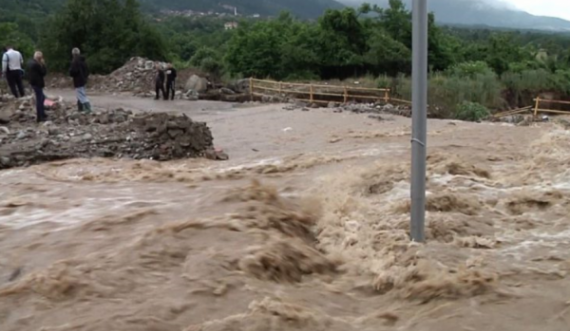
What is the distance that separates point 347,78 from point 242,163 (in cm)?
2221

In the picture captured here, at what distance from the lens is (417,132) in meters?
5.64

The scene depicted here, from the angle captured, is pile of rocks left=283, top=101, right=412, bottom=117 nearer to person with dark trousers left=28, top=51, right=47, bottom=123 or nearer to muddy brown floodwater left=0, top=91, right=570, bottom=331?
person with dark trousers left=28, top=51, right=47, bottom=123

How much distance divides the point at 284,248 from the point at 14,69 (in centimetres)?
1197

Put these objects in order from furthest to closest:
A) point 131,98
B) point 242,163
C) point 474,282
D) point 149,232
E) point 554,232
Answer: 1. point 131,98
2. point 242,163
3. point 554,232
4. point 149,232
5. point 474,282

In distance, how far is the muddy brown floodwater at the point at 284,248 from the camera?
16.1ft

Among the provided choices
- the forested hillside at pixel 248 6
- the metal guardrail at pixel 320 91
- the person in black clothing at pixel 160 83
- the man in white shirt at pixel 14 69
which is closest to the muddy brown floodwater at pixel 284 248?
the man in white shirt at pixel 14 69

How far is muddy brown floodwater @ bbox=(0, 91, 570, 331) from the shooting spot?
489cm

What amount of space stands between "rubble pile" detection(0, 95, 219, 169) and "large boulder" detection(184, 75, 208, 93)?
447 inches

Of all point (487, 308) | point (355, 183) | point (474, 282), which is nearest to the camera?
point (487, 308)

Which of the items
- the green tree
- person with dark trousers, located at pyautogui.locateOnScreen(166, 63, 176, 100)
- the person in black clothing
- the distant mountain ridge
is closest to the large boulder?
person with dark trousers, located at pyautogui.locateOnScreen(166, 63, 176, 100)

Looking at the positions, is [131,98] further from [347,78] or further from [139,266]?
[139,266]

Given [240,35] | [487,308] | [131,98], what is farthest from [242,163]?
[240,35]

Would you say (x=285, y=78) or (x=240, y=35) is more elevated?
(x=240, y=35)

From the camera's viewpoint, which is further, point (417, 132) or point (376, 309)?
point (417, 132)
